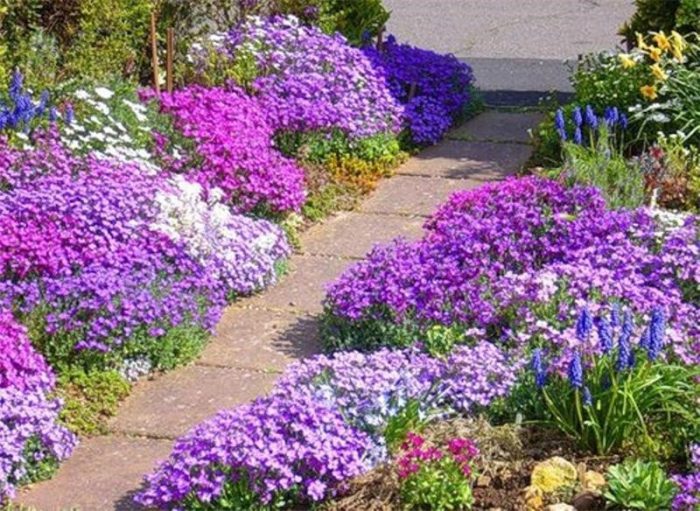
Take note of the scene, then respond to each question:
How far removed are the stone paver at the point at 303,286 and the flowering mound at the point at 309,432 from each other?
1847 millimetres

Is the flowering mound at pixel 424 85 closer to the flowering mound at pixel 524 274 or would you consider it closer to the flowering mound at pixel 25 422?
the flowering mound at pixel 524 274

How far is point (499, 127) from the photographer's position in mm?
11859

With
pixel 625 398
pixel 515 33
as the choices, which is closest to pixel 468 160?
Answer: pixel 625 398

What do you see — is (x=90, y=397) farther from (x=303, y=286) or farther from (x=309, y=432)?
(x=303, y=286)

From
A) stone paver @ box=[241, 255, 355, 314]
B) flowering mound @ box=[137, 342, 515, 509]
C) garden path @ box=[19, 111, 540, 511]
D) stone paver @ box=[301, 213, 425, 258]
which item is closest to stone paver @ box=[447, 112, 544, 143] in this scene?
garden path @ box=[19, 111, 540, 511]

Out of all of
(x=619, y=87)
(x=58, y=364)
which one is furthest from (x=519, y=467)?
(x=619, y=87)

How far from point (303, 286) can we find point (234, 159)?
1.24 m

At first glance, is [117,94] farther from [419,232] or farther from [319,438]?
[319,438]

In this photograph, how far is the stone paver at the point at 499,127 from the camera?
453 inches

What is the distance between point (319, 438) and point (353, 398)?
0.37 m

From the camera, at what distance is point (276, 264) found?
Answer: 8461 mm

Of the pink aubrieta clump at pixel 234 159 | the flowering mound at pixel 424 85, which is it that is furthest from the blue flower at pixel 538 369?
the flowering mound at pixel 424 85

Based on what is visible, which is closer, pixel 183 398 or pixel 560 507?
pixel 560 507

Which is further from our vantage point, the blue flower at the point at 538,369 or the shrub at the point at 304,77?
the shrub at the point at 304,77
